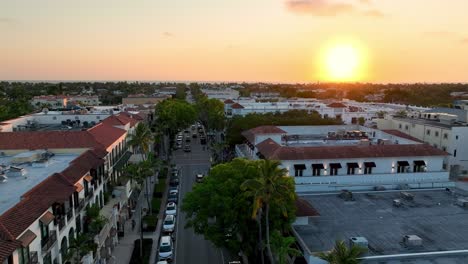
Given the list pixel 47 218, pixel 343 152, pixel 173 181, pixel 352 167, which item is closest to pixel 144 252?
pixel 47 218

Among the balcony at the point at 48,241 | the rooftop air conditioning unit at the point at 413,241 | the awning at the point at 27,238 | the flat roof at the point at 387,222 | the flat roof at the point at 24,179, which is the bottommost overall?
the flat roof at the point at 387,222

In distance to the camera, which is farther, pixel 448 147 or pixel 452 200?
pixel 448 147

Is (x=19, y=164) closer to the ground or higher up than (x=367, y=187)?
higher up

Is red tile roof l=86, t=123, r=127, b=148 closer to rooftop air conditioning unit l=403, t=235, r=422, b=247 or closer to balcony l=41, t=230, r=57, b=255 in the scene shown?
balcony l=41, t=230, r=57, b=255

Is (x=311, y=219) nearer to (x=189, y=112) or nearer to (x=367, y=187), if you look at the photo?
(x=367, y=187)

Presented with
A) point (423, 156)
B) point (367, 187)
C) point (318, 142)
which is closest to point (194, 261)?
point (367, 187)

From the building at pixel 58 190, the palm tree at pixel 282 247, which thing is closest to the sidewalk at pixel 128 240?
the building at pixel 58 190

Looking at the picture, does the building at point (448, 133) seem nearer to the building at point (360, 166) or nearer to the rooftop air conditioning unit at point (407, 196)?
the building at point (360, 166)

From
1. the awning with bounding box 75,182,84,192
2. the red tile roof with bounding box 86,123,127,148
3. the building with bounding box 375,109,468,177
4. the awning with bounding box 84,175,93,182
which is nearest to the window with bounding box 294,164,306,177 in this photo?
the red tile roof with bounding box 86,123,127,148
